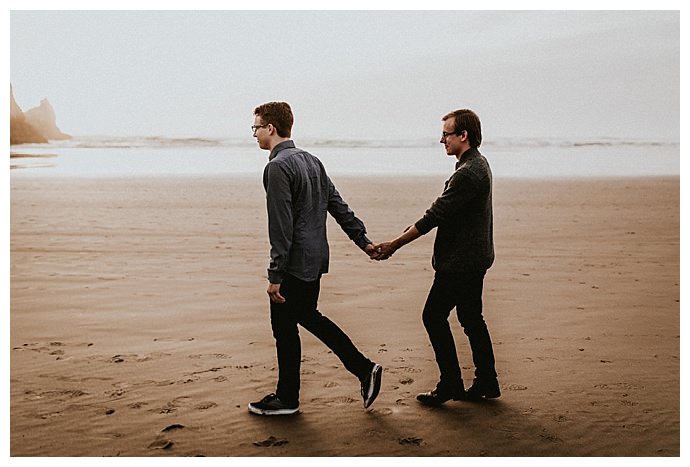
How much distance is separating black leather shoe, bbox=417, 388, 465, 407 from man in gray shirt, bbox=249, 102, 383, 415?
307 millimetres

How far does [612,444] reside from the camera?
12.7 feet

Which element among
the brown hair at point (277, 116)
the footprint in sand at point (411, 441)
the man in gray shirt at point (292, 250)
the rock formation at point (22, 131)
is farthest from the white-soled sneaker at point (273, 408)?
the rock formation at point (22, 131)

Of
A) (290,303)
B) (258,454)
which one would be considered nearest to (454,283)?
(290,303)

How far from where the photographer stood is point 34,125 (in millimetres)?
26031

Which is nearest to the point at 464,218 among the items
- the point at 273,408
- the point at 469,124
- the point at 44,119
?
the point at 469,124

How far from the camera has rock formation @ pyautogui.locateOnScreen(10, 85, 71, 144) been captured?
25.0 meters

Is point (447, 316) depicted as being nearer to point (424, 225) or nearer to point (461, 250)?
point (461, 250)

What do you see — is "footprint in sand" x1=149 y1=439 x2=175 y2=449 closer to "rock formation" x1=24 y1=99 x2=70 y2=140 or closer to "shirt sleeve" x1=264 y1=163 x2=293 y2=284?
"shirt sleeve" x1=264 y1=163 x2=293 y2=284

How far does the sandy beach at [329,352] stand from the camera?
12.8 ft

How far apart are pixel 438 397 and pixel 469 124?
55.2 inches

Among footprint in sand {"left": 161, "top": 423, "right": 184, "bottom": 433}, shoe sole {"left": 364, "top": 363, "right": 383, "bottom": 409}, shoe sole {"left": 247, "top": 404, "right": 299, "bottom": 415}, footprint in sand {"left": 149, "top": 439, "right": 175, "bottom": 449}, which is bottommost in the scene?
footprint in sand {"left": 149, "top": 439, "right": 175, "bottom": 449}

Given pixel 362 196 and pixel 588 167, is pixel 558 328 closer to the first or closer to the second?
pixel 362 196

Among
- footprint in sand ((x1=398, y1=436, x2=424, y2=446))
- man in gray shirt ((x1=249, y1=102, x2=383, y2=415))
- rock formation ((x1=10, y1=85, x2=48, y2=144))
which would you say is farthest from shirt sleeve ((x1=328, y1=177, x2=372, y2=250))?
rock formation ((x1=10, y1=85, x2=48, y2=144))
